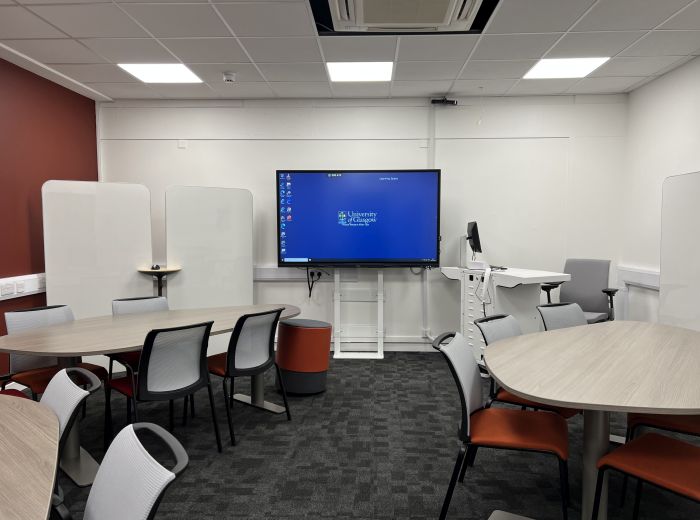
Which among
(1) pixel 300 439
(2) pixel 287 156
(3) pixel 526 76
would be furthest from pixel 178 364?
(3) pixel 526 76

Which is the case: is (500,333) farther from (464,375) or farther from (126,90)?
(126,90)

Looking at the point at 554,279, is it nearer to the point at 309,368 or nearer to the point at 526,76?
the point at 526,76

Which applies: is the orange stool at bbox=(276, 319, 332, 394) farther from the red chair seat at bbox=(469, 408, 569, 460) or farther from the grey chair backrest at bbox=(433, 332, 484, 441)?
the red chair seat at bbox=(469, 408, 569, 460)

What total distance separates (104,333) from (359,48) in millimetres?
3025

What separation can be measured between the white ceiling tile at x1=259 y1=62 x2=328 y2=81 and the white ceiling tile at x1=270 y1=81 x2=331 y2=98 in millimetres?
161

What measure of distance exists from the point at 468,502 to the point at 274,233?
3833 mm

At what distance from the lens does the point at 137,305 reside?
3719 mm

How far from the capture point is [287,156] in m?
5.42

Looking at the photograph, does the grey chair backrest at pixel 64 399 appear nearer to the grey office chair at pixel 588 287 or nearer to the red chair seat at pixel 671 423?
the red chair seat at pixel 671 423

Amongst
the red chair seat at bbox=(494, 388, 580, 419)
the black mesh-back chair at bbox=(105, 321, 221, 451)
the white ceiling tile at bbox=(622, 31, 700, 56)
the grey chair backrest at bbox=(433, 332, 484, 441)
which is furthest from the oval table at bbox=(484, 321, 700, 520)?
the white ceiling tile at bbox=(622, 31, 700, 56)

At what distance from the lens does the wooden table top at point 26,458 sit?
3.53 ft

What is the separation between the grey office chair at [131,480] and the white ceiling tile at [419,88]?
4380 millimetres

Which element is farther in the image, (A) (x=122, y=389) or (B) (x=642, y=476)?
(A) (x=122, y=389)

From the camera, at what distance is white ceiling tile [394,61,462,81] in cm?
421
